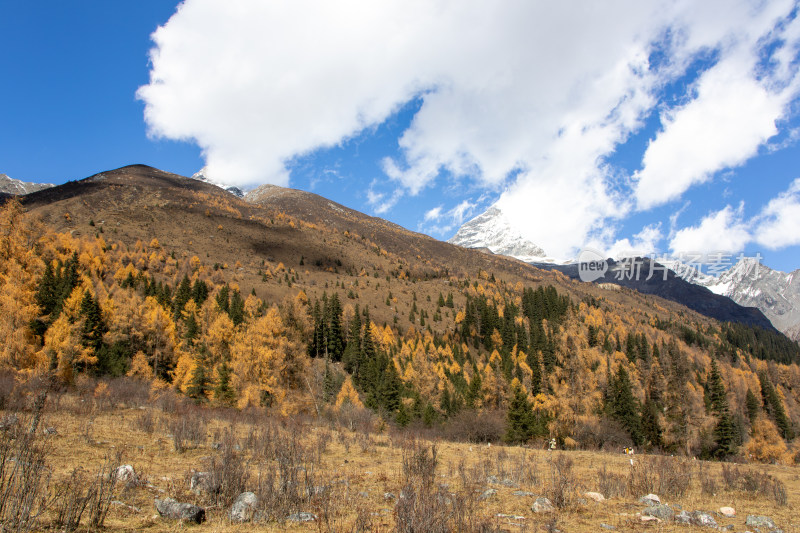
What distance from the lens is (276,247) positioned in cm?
17450

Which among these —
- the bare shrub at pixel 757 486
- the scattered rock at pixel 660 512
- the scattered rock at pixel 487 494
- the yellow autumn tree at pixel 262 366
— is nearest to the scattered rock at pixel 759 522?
the scattered rock at pixel 660 512

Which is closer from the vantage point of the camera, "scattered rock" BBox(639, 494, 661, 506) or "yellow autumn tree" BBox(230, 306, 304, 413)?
"scattered rock" BBox(639, 494, 661, 506)

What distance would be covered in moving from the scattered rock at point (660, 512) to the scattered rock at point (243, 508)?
974cm

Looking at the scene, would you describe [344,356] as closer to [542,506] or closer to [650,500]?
[650,500]

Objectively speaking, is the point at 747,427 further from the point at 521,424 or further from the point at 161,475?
the point at 161,475

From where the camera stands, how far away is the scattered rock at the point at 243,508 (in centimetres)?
787

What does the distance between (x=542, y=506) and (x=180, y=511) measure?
28.4 feet

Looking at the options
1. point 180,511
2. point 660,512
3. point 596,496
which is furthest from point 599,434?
point 180,511

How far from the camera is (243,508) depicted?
26.4ft

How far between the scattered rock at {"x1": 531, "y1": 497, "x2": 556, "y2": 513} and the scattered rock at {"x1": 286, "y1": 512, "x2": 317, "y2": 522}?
19.1 feet

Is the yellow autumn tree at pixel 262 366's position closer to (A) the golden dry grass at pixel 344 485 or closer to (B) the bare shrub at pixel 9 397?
(A) the golden dry grass at pixel 344 485

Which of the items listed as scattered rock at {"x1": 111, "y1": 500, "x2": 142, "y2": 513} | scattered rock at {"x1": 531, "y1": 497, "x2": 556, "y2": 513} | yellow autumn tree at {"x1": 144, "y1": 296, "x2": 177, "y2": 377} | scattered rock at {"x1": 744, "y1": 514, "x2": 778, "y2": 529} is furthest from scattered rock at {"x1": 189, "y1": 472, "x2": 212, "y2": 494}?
yellow autumn tree at {"x1": 144, "y1": 296, "x2": 177, "y2": 377}

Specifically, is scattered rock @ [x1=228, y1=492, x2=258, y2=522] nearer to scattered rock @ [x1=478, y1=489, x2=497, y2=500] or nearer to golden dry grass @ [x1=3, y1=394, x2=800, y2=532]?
golden dry grass @ [x1=3, y1=394, x2=800, y2=532]

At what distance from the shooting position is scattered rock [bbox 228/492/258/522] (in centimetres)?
787
